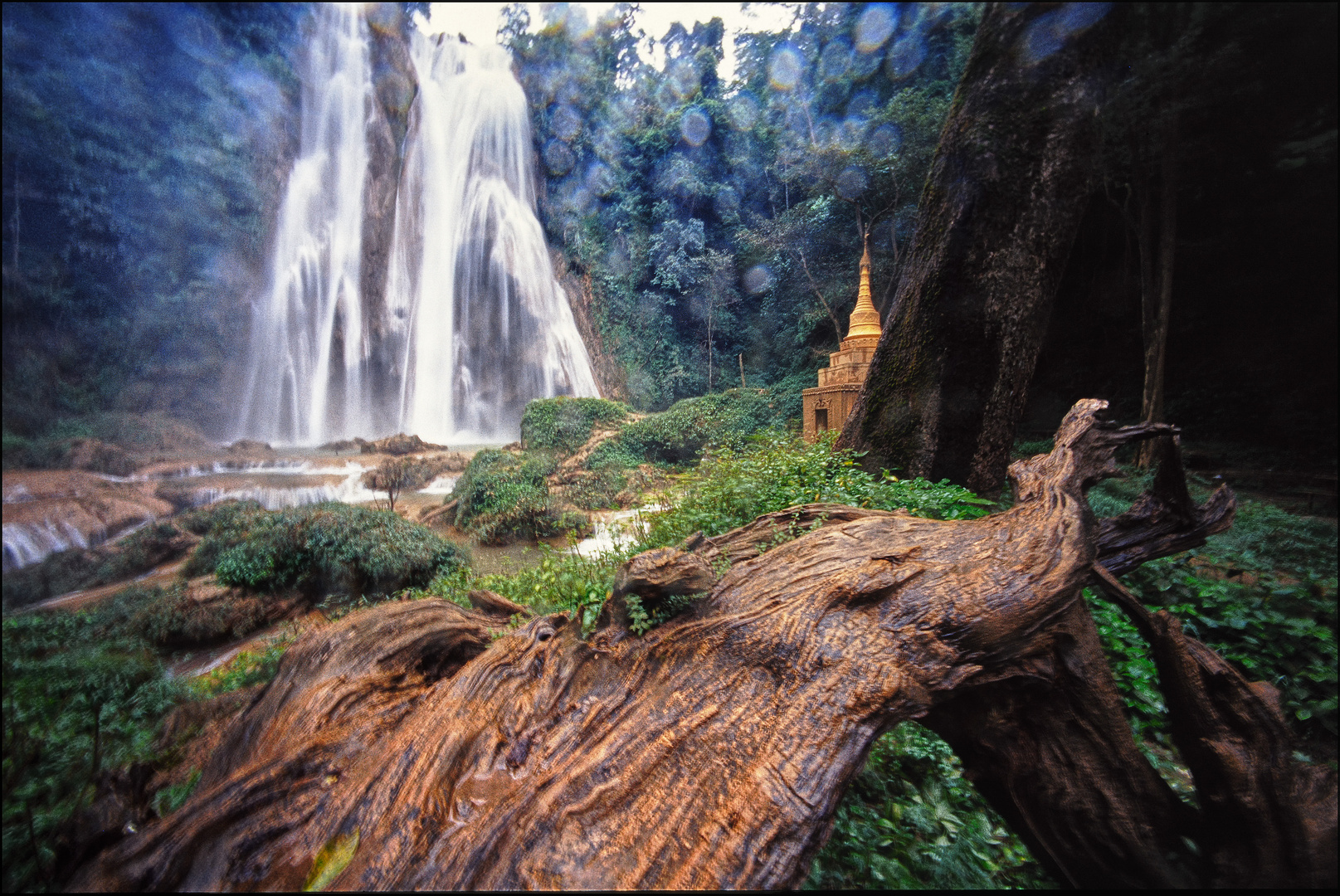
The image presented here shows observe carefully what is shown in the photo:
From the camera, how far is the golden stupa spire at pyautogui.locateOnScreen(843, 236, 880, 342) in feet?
18.0

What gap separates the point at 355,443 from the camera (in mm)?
5422

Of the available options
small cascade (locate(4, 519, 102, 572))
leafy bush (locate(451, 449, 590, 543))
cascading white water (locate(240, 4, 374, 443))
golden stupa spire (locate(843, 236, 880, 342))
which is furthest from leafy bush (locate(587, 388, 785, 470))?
small cascade (locate(4, 519, 102, 572))

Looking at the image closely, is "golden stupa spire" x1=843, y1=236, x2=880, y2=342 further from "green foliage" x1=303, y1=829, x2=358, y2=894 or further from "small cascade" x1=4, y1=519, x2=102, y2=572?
"small cascade" x1=4, y1=519, x2=102, y2=572

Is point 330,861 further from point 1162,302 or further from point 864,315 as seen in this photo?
point 1162,302

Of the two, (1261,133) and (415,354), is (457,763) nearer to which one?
(1261,133)

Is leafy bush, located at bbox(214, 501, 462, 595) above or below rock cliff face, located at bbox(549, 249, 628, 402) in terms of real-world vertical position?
below

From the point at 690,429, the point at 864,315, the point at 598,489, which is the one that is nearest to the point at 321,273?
the point at 598,489

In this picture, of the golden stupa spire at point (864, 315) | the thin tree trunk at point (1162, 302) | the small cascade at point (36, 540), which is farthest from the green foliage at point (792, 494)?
the small cascade at point (36, 540)

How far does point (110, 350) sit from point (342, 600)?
2.39m

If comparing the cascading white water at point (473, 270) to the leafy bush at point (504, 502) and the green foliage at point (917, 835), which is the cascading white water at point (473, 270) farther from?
the green foliage at point (917, 835)

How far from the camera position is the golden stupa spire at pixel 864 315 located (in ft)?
18.0

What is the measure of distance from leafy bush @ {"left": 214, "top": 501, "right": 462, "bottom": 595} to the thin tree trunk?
635 cm

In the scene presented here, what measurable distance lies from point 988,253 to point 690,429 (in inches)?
156

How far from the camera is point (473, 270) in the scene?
10.3 metres
